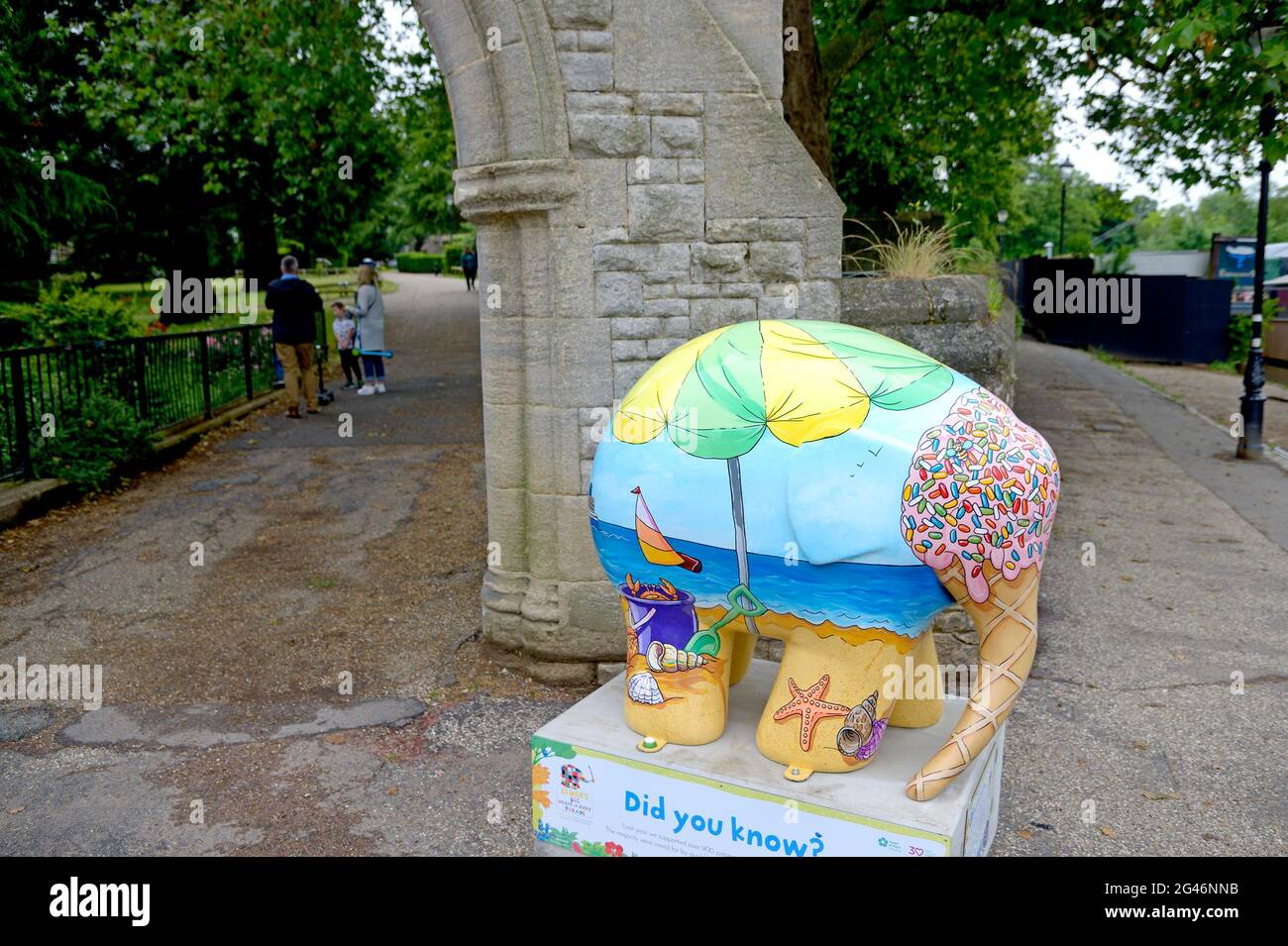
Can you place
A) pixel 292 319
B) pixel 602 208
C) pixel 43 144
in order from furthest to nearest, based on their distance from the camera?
1. pixel 43 144
2. pixel 292 319
3. pixel 602 208

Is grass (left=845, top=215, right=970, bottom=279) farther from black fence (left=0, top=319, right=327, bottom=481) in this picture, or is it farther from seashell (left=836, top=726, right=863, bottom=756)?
black fence (left=0, top=319, right=327, bottom=481)

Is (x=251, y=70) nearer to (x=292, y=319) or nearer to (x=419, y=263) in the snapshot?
(x=292, y=319)

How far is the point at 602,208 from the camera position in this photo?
5582mm

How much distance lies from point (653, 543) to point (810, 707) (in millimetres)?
727

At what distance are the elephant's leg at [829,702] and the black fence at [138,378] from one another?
27.2 feet

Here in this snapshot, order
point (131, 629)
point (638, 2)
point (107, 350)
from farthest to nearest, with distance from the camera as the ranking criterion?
point (107, 350), point (131, 629), point (638, 2)

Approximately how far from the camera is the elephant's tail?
10.5ft

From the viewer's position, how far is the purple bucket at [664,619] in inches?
139

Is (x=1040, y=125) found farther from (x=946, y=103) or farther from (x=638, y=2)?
(x=638, y=2)

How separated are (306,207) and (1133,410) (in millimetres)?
15912

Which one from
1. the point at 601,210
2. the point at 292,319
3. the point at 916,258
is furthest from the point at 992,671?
the point at 292,319

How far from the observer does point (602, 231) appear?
5.59 metres

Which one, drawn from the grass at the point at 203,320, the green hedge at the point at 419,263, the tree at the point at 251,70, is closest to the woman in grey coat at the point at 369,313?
the tree at the point at 251,70

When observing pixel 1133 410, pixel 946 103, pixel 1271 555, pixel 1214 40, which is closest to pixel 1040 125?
pixel 946 103
